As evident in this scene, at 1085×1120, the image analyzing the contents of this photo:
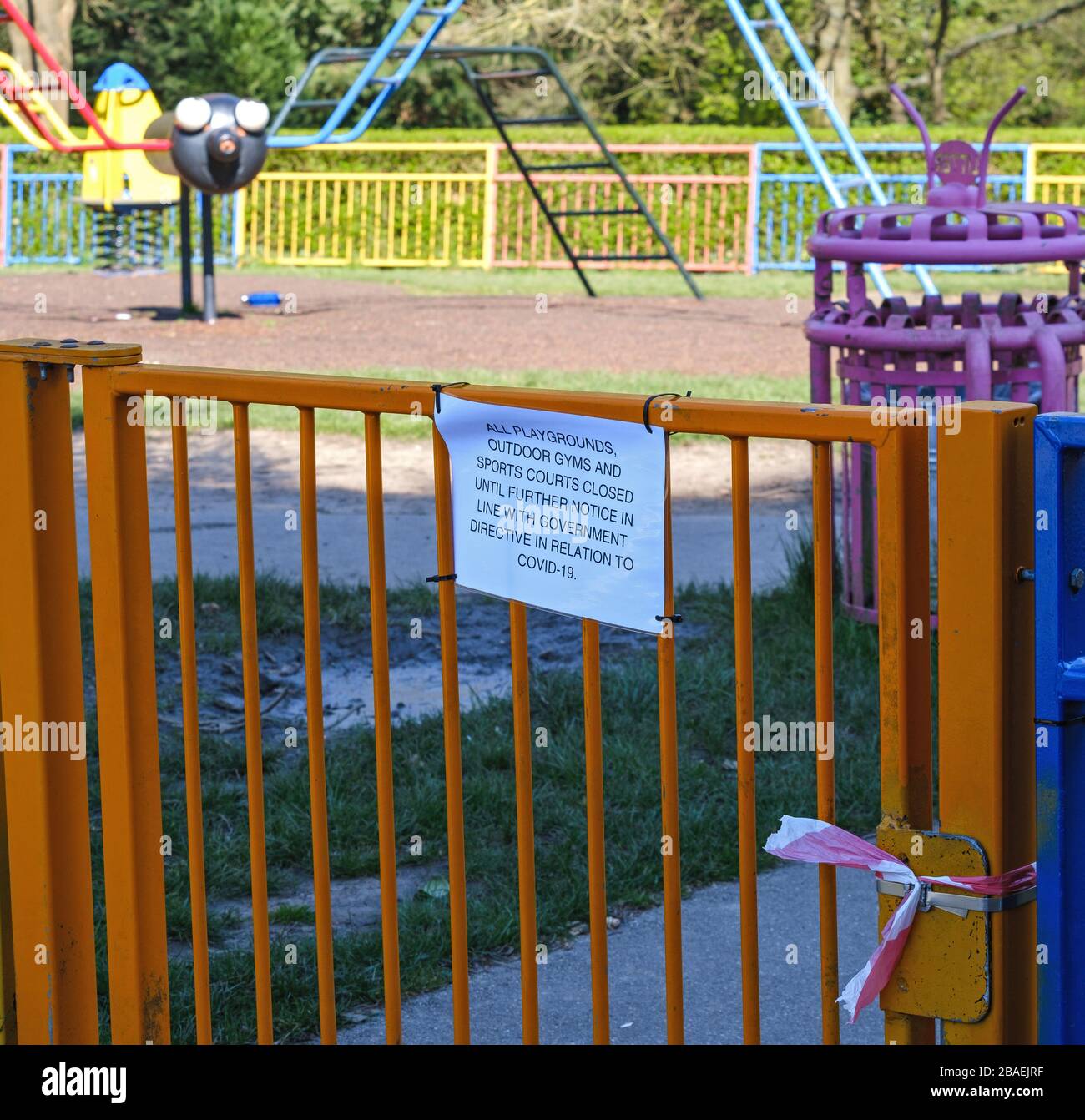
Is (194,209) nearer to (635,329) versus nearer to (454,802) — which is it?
(635,329)

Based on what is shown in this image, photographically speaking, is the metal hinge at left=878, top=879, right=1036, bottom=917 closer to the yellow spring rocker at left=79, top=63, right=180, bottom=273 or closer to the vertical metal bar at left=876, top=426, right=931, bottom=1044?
the vertical metal bar at left=876, top=426, right=931, bottom=1044

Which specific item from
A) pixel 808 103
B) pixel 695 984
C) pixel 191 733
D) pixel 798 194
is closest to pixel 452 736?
pixel 191 733

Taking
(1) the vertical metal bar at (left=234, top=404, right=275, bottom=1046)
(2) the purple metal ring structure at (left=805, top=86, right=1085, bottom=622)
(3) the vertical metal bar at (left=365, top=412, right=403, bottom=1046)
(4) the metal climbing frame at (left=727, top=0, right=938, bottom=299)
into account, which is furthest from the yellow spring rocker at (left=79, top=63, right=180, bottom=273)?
(3) the vertical metal bar at (left=365, top=412, right=403, bottom=1046)

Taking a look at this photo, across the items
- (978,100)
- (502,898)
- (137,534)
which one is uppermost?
(978,100)

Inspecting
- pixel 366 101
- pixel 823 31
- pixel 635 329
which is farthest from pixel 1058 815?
pixel 366 101

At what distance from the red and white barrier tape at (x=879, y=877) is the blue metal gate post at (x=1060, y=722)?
0.17ft

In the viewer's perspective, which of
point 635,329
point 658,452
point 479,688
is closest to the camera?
point 658,452

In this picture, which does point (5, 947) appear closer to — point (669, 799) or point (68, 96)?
point (669, 799)

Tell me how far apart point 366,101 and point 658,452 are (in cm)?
3289

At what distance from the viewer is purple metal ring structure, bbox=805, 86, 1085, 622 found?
5.19 m

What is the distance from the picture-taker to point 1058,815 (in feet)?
6.72

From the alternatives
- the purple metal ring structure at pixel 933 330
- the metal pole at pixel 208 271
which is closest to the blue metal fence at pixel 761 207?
the metal pole at pixel 208 271

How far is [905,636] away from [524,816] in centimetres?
65

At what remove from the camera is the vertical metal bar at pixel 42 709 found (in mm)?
2727
